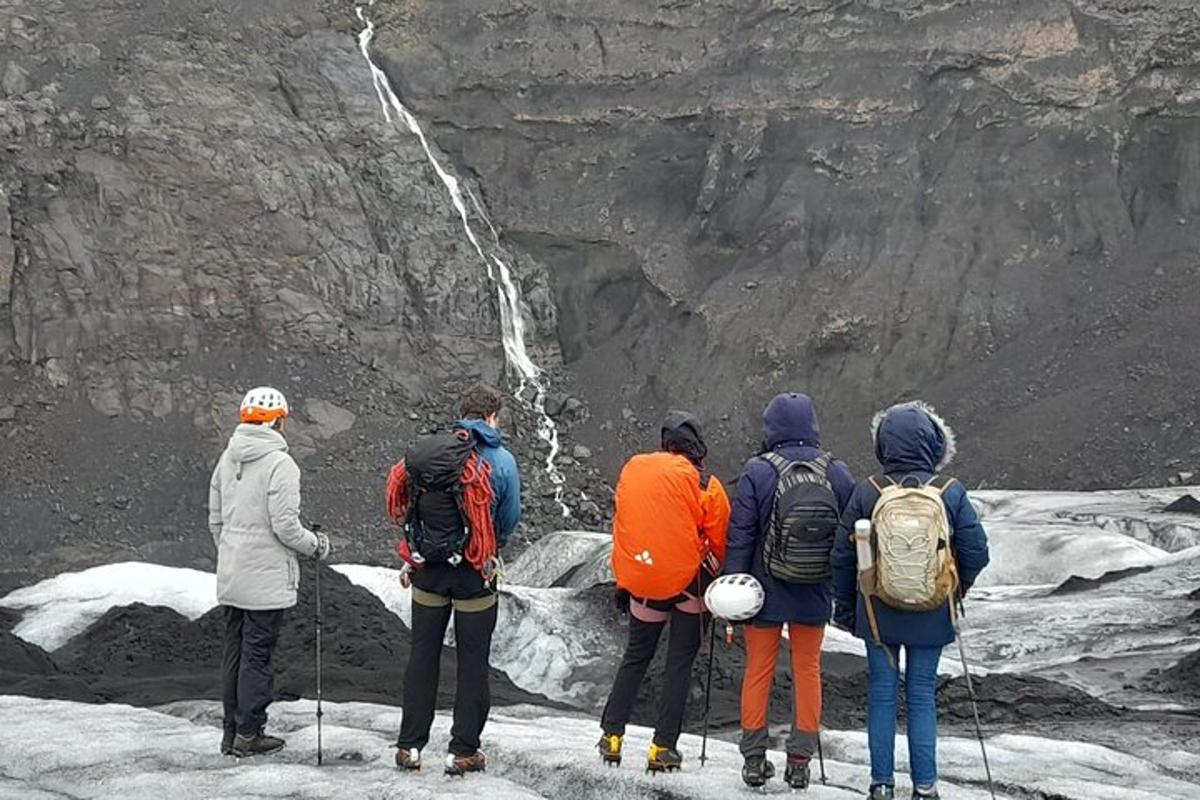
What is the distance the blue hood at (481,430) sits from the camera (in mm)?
8430

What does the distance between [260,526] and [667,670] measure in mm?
2674

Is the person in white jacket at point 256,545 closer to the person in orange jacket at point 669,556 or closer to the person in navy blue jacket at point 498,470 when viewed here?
the person in navy blue jacket at point 498,470

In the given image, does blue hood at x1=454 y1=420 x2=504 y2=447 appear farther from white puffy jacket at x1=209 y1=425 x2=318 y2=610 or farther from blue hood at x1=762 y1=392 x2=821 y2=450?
blue hood at x1=762 y1=392 x2=821 y2=450

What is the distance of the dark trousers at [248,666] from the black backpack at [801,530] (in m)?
3.22

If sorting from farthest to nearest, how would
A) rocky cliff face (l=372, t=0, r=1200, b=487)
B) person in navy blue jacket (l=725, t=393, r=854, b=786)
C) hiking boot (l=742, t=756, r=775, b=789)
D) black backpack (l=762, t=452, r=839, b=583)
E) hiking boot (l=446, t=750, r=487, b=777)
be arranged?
rocky cliff face (l=372, t=0, r=1200, b=487) < hiking boot (l=446, t=750, r=487, b=777) < hiking boot (l=742, t=756, r=775, b=789) < person in navy blue jacket (l=725, t=393, r=854, b=786) < black backpack (l=762, t=452, r=839, b=583)

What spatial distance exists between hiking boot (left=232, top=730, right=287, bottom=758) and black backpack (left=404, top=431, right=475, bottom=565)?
1.94m

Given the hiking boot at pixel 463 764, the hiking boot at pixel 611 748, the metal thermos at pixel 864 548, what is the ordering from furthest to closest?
the hiking boot at pixel 611 748 < the hiking boot at pixel 463 764 < the metal thermos at pixel 864 548

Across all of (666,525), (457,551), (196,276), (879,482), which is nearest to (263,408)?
(457,551)

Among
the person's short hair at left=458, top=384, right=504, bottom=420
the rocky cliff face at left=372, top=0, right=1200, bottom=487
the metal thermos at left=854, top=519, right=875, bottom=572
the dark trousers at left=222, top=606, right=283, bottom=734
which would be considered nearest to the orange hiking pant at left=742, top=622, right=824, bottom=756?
the metal thermos at left=854, top=519, right=875, bottom=572

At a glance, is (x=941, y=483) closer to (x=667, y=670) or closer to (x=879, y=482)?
(x=879, y=482)

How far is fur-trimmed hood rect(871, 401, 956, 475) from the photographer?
7750mm

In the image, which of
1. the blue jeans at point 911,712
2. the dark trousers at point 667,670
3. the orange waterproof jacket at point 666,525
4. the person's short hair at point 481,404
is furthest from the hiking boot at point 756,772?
the person's short hair at point 481,404

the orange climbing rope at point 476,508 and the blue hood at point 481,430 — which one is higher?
the blue hood at point 481,430

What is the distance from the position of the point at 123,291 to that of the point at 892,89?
2303 centimetres
